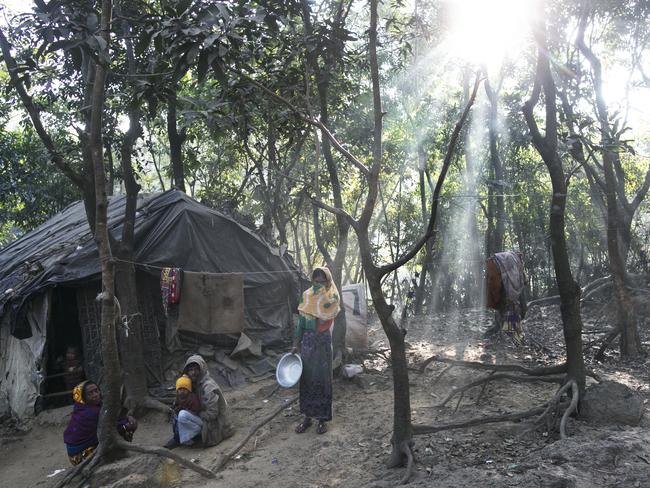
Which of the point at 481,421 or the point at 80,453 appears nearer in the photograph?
the point at 481,421

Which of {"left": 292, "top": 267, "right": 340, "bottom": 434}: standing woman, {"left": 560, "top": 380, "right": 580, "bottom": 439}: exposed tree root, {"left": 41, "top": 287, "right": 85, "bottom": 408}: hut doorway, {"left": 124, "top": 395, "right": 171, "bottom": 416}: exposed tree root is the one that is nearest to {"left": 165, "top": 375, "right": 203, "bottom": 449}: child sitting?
{"left": 292, "top": 267, "right": 340, "bottom": 434}: standing woman

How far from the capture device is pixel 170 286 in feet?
26.7

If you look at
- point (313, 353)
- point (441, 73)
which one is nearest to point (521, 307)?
point (313, 353)

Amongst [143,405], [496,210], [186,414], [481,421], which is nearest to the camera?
[481,421]

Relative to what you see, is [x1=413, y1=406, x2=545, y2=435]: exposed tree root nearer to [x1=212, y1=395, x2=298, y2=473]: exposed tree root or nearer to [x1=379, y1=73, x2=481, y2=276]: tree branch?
[x1=379, y1=73, x2=481, y2=276]: tree branch

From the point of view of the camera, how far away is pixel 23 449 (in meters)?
7.30

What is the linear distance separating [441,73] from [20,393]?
40.3 ft

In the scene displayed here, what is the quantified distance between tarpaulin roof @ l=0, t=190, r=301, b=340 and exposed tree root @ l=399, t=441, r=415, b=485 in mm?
5112

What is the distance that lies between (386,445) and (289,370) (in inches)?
54.8

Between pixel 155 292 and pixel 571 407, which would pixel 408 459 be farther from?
pixel 155 292

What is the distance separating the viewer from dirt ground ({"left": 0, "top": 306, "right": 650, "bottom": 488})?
376 centimetres

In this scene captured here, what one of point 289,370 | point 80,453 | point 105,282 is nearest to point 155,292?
point 80,453

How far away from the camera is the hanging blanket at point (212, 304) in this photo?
8.38 meters

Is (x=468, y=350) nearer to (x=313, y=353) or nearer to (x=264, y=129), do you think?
(x=313, y=353)
